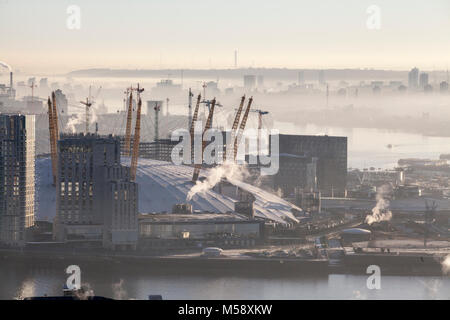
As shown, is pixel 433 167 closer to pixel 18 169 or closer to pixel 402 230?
pixel 402 230

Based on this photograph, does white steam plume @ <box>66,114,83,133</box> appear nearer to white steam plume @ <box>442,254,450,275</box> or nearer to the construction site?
the construction site

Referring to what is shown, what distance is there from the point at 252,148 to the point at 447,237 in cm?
5083

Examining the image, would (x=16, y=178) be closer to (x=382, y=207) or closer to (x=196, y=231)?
(x=196, y=231)

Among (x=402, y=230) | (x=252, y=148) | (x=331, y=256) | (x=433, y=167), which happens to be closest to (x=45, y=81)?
(x=252, y=148)

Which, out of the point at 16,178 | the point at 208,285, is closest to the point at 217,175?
the point at 16,178

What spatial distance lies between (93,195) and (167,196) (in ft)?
17.9

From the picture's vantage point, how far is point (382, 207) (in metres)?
73.2

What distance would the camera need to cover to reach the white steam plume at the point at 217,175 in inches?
2370

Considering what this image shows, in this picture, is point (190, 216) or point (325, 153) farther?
point (325, 153)

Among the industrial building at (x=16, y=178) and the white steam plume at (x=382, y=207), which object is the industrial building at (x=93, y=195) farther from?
the white steam plume at (x=382, y=207)

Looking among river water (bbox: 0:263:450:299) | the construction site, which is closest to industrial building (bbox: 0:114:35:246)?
the construction site

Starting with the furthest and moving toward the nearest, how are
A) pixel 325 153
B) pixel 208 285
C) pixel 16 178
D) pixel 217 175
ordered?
pixel 325 153 < pixel 217 175 < pixel 16 178 < pixel 208 285

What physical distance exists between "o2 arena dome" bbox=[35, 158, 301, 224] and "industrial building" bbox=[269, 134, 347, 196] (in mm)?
20218
